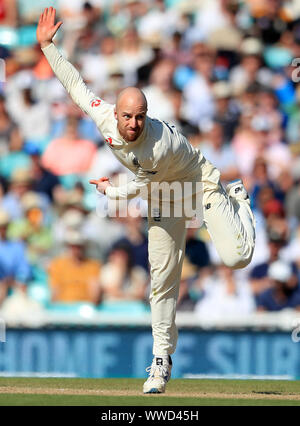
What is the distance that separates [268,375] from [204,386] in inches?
59.9

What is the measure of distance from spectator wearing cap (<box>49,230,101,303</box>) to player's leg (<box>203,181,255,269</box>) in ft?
11.4

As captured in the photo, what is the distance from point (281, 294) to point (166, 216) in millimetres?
3234

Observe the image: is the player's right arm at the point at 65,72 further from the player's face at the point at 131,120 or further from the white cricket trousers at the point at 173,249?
the white cricket trousers at the point at 173,249

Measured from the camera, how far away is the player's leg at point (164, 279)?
23.3 feet

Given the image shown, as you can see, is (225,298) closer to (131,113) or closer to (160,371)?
(160,371)

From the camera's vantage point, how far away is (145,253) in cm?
1073

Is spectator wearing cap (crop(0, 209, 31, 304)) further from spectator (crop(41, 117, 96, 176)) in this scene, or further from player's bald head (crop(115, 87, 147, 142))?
player's bald head (crop(115, 87, 147, 142))

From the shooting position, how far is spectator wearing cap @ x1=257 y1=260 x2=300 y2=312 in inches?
391

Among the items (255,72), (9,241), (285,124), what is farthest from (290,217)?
(9,241)

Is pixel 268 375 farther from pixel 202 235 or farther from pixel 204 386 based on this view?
pixel 202 235

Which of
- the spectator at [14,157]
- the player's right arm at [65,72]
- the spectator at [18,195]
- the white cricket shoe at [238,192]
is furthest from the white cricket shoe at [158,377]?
the spectator at [14,157]

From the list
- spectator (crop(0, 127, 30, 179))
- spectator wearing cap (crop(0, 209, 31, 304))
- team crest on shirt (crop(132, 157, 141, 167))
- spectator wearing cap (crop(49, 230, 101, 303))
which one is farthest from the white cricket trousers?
spectator (crop(0, 127, 30, 179))

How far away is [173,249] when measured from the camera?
7164 mm

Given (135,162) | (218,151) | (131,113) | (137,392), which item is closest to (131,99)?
(131,113)
